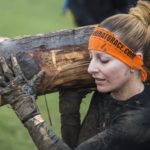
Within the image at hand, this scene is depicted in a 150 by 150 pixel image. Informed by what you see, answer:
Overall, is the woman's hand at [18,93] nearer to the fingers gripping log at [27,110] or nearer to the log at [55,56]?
the fingers gripping log at [27,110]

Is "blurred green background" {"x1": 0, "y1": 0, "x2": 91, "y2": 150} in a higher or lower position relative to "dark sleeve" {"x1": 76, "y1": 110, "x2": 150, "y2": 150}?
lower

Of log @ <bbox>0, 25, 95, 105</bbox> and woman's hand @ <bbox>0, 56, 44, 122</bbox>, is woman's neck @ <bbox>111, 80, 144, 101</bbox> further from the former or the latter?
woman's hand @ <bbox>0, 56, 44, 122</bbox>

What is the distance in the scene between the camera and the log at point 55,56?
4.49 meters

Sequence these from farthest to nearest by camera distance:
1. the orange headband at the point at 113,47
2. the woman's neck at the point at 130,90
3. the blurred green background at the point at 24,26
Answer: the blurred green background at the point at 24,26 < the woman's neck at the point at 130,90 < the orange headband at the point at 113,47

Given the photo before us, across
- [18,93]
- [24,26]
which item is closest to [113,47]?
[18,93]

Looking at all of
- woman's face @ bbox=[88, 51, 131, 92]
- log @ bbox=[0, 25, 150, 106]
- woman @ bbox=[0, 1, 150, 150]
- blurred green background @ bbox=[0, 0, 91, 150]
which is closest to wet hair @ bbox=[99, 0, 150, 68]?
woman @ bbox=[0, 1, 150, 150]

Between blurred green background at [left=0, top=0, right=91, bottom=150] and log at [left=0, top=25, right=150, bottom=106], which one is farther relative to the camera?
blurred green background at [left=0, top=0, right=91, bottom=150]

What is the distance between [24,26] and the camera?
1217 cm

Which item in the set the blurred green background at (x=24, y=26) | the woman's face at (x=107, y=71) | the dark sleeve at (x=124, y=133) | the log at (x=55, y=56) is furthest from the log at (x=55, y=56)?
the blurred green background at (x=24, y=26)

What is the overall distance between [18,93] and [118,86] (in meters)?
0.55

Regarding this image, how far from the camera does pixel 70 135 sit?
15.4 feet

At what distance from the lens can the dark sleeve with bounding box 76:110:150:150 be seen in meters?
4.17

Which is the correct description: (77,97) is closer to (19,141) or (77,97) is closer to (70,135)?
(70,135)

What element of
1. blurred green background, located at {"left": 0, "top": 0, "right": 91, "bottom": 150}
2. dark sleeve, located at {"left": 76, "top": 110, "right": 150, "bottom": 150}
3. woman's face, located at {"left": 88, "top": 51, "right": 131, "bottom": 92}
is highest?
woman's face, located at {"left": 88, "top": 51, "right": 131, "bottom": 92}
